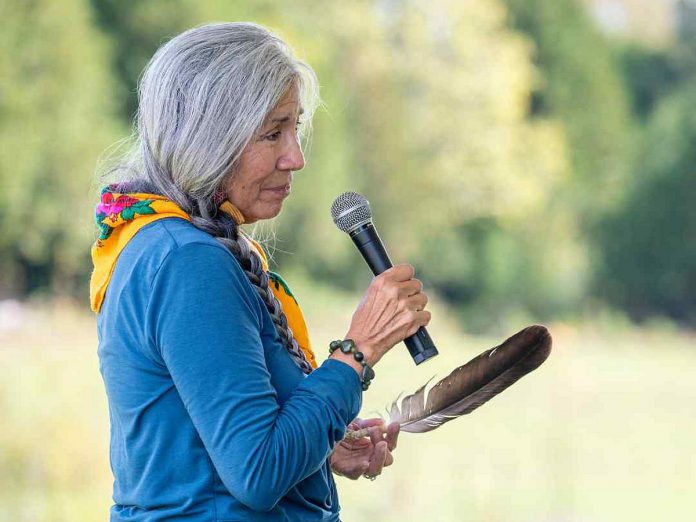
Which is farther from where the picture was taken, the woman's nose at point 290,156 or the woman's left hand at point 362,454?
the woman's left hand at point 362,454

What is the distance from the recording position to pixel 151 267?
44.6 inches

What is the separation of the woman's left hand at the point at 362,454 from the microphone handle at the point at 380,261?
27 cm

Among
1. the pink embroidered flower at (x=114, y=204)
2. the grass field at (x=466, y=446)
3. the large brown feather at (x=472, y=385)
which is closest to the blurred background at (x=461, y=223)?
the grass field at (x=466, y=446)

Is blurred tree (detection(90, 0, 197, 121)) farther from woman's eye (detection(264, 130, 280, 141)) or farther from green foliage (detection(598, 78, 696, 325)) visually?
woman's eye (detection(264, 130, 280, 141))

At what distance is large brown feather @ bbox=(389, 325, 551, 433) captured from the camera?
149 cm

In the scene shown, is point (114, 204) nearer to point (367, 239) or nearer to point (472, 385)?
point (367, 239)

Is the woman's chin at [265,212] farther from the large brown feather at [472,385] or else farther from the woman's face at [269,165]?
the large brown feather at [472,385]

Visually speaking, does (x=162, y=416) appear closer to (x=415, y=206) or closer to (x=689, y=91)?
(x=415, y=206)

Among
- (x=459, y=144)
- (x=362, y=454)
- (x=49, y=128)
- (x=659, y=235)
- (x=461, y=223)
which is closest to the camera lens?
(x=362, y=454)

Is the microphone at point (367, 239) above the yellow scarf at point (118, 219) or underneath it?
underneath

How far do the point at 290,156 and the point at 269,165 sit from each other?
0.03 meters

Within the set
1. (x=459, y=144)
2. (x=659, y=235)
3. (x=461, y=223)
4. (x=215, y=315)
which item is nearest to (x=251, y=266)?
(x=215, y=315)

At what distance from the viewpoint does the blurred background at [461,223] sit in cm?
575

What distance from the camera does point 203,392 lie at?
109 centimetres
